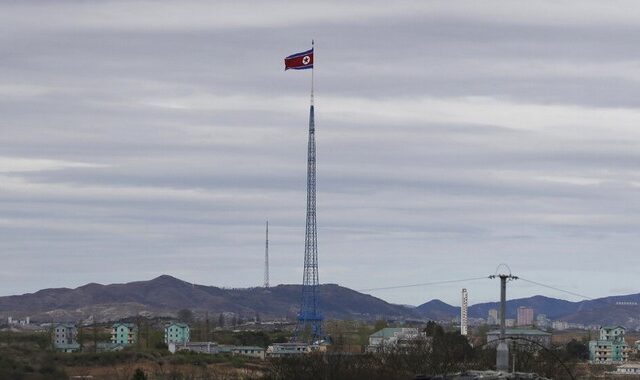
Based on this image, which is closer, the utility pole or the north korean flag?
the utility pole

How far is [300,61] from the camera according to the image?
15875cm

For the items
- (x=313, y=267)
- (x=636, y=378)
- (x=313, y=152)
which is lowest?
(x=636, y=378)

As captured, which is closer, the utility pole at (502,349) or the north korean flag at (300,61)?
the utility pole at (502,349)

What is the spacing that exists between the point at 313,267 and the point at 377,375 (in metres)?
67.2

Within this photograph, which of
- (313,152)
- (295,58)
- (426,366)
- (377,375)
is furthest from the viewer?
(313,152)

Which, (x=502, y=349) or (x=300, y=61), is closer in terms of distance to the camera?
(x=502, y=349)

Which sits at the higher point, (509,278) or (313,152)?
(313,152)

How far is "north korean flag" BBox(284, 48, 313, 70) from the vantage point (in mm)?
156875

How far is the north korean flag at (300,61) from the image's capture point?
157 metres

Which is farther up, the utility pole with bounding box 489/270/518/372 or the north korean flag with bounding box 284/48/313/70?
the north korean flag with bounding box 284/48/313/70

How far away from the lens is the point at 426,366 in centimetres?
13538

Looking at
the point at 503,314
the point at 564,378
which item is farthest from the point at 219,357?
the point at 503,314

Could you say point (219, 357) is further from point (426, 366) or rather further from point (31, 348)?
point (426, 366)

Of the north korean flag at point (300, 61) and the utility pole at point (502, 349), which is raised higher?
the north korean flag at point (300, 61)
